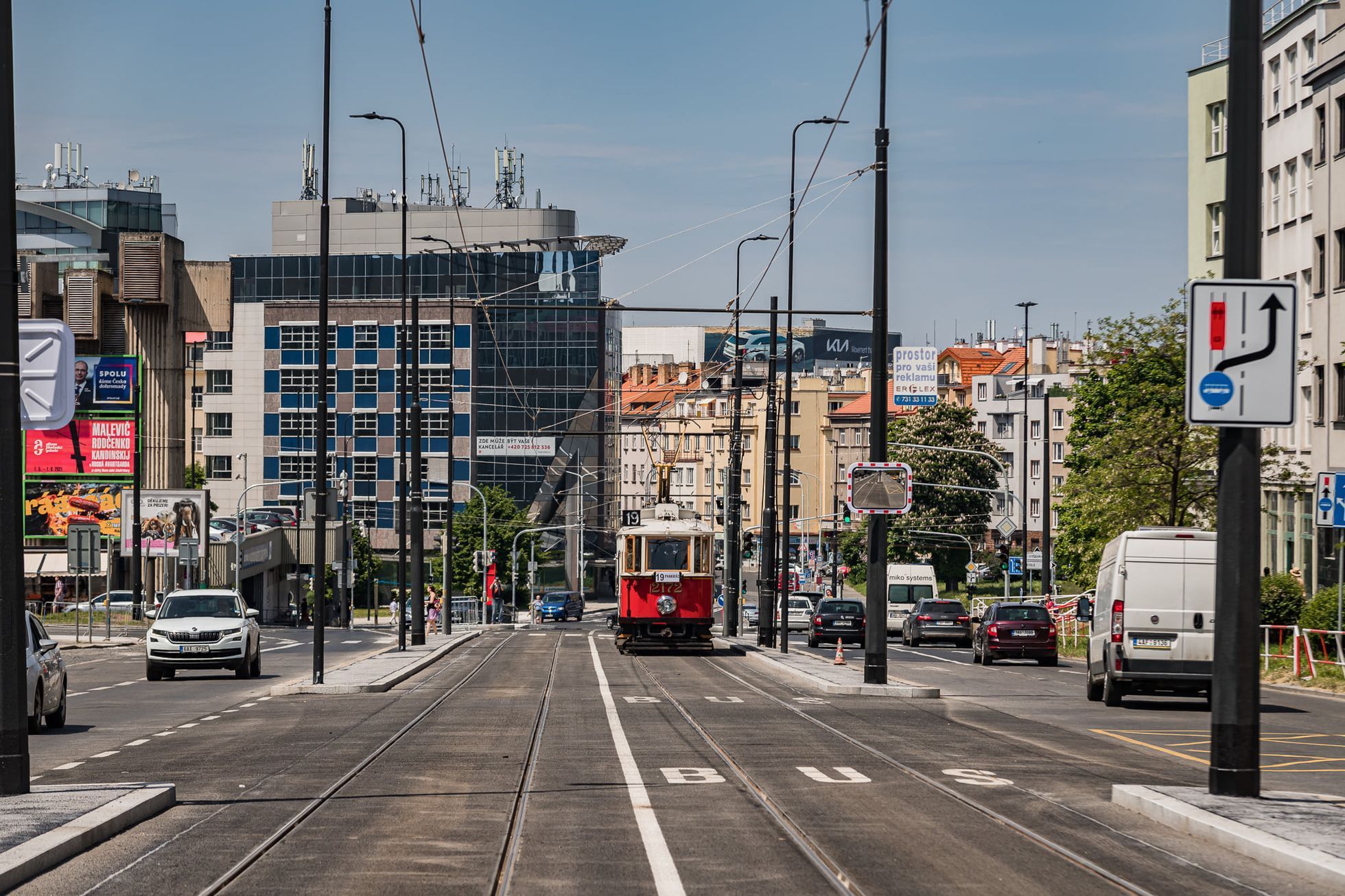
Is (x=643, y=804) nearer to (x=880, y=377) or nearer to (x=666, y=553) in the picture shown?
(x=880, y=377)

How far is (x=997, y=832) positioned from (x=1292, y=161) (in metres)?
46.6

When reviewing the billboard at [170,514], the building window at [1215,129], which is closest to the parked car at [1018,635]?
the building window at [1215,129]

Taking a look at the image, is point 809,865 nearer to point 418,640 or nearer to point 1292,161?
point 418,640

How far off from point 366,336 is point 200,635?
9354 cm

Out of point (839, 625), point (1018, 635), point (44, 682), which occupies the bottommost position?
point (839, 625)

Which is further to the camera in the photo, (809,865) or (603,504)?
(603,504)

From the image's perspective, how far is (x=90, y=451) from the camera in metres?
67.6

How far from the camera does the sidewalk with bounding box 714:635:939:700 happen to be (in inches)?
1070

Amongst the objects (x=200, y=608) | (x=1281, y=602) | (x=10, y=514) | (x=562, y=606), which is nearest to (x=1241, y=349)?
(x=10, y=514)

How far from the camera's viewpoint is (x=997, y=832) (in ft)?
38.1

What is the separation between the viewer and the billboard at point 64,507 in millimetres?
71312

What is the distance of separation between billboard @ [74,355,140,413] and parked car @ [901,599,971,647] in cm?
3096

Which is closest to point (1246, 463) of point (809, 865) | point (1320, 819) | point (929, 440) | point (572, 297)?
point (1320, 819)

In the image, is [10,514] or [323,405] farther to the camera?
[323,405]
